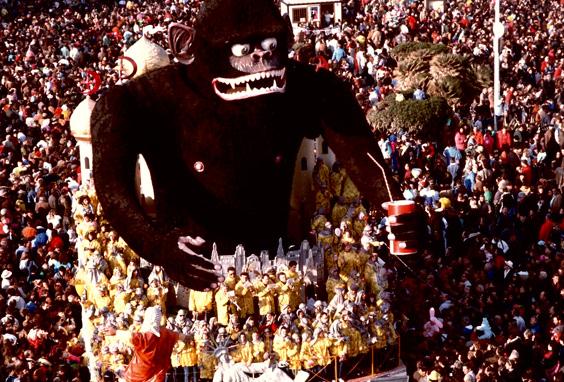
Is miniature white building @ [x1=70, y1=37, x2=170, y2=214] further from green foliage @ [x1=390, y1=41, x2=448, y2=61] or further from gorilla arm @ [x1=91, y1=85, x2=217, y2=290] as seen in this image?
green foliage @ [x1=390, y1=41, x2=448, y2=61]

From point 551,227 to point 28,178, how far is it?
993 centimetres

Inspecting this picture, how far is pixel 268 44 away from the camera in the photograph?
777 inches

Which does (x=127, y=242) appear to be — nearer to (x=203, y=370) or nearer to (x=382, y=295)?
(x=203, y=370)

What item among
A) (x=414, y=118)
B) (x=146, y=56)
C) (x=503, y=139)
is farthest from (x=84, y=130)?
(x=503, y=139)

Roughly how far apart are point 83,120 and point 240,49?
4.10 metres

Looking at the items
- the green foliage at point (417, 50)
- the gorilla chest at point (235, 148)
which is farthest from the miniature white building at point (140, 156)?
the green foliage at point (417, 50)

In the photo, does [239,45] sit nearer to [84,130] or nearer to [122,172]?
[122,172]

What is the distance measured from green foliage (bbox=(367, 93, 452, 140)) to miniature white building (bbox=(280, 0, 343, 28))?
10.1 metres

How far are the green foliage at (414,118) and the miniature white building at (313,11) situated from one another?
33.2ft

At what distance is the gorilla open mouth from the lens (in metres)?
19.7

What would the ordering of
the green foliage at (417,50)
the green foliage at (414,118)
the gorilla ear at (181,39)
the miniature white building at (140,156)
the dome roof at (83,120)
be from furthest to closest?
1. the green foliage at (417,50)
2. the green foliage at (414,118)
3. the dome roof at (83,120)
4. the miniature white building at (140,156)
5. the gorilla ear at (181,39)

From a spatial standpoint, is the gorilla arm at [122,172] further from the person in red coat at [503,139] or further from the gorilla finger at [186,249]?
the person in red coat at [503,139]

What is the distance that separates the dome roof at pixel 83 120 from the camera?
2281cm

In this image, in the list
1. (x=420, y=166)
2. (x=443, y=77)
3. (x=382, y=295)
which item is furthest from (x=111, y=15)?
(x=382, y=295)
